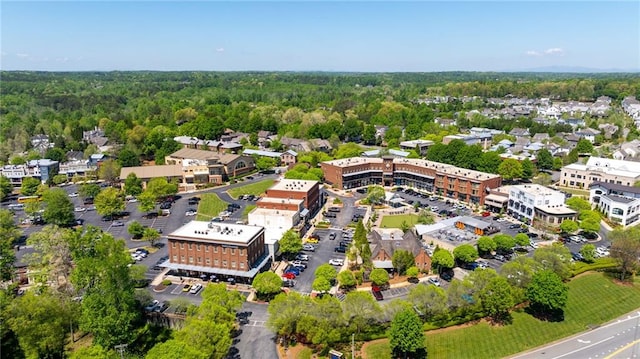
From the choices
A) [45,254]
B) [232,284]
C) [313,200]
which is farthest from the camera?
[313,200]

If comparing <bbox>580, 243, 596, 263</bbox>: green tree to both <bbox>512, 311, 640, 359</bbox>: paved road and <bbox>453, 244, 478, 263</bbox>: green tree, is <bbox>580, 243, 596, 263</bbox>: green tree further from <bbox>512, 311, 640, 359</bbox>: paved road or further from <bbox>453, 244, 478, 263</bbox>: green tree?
<bbox>453, 244, 478, 263</bbox>: green tree

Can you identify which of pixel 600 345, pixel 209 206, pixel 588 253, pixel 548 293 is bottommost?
pixel 600 345

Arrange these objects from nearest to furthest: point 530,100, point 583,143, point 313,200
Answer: point 313,200 < point 583,143 < point 530,100

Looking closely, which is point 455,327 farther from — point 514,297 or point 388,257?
point 388,257

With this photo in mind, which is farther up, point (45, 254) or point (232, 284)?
point (45, 254)

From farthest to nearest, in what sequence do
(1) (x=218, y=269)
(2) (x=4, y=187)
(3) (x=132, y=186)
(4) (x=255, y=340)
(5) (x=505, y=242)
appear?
(2) (x=4, y=187), (3) (x=132, y=186), (5) (x=505, y=242), (1) (x=218, y=269), (4) (x=255, y=340)

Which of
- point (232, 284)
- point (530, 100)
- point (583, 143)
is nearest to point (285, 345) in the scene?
point (232, 284)

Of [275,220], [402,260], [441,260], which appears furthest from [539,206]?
[275,220]

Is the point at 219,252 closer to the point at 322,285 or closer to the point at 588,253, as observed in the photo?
the point at 322,285
